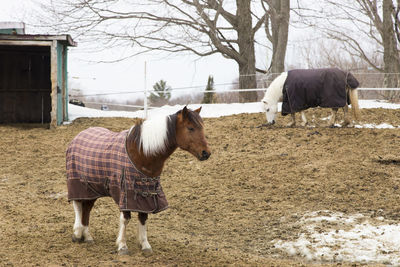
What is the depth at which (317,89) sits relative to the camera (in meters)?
10.8

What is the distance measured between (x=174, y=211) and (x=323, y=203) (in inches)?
85.1

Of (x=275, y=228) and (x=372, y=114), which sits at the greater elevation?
(x=372, y=114)

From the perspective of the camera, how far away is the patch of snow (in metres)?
5.04

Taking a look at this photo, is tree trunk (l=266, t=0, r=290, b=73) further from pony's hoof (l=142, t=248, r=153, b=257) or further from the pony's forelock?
pony's hoof (l=142, t=248, r=153, b=257)

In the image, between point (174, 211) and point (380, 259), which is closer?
point (380, 259)

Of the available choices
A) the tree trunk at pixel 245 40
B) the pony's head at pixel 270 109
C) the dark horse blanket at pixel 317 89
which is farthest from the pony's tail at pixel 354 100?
the tree trunk at pixel 245 40

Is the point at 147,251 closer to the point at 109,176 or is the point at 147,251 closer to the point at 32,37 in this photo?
the point at 109,176

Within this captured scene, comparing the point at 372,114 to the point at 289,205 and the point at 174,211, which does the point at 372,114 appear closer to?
the point at 289,205

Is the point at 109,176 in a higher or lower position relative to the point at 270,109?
lower

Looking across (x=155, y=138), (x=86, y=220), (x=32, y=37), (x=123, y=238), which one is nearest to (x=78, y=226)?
(x=86, y=220)

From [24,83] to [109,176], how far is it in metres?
11.0

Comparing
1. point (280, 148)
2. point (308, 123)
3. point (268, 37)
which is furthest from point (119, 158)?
point (268, 37)

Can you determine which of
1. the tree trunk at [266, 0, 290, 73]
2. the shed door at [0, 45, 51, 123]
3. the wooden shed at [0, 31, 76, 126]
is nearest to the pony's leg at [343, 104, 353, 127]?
the tree trunk at [266, 0, 290, 73]

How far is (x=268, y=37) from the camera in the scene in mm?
21734
